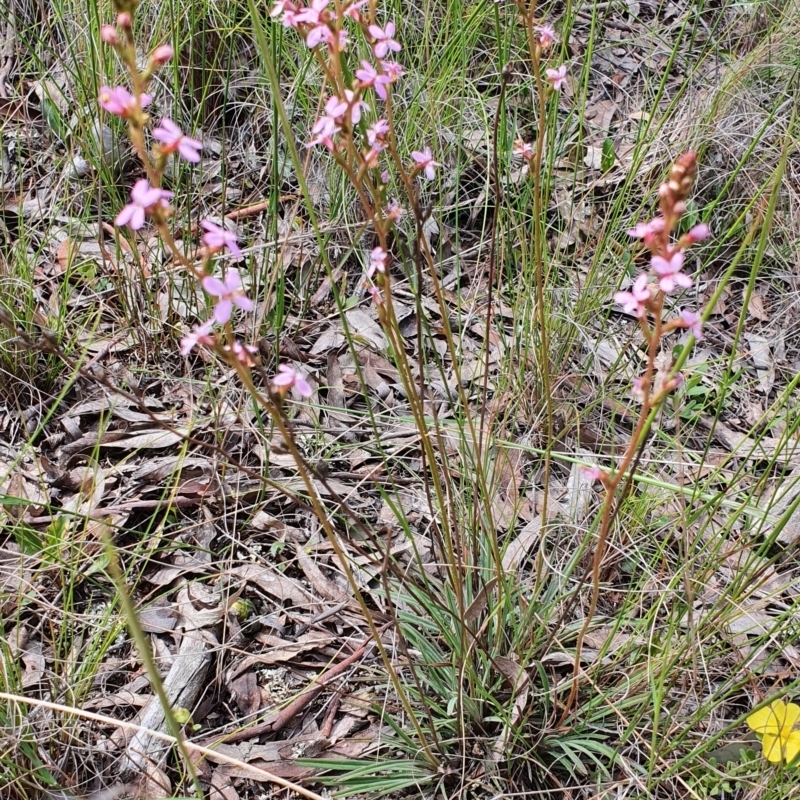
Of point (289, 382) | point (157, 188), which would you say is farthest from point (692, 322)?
point (157, 188)

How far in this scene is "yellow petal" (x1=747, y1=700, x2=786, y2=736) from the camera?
4.63ft

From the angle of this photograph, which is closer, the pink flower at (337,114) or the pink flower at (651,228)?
the pink flower at (651,228)

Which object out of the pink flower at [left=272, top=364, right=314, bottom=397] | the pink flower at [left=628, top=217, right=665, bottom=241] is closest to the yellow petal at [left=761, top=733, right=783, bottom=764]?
the pink flower at [left=628, top=217, right=665, bottom=241]

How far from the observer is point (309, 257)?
8.49 ft

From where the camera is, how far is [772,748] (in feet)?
4.58

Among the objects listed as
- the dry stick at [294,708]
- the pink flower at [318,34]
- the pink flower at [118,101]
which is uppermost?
the pink flower at [318,34]

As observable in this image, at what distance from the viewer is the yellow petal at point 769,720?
1.41 metres

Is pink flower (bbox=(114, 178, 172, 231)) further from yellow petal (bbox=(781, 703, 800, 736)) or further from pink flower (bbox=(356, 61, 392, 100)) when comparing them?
yellow petal (bbox=(781, 703, 800, 736))

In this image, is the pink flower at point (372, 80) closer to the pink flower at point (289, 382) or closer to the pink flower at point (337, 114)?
the pink flower at point (337, 114)

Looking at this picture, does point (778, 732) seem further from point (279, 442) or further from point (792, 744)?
point (279, 442)

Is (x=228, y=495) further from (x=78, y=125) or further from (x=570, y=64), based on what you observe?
(x=570, y=64)

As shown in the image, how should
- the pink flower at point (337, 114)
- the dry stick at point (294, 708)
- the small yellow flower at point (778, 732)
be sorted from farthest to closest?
the dry stick at point (294, 708) → the small yellow flower at point (778, 732) → the pink flower at point (337, 114)

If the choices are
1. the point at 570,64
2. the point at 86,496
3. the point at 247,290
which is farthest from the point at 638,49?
the point at 86,496

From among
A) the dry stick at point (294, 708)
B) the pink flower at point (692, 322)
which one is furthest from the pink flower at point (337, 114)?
the dry stick at point (294, 708)
